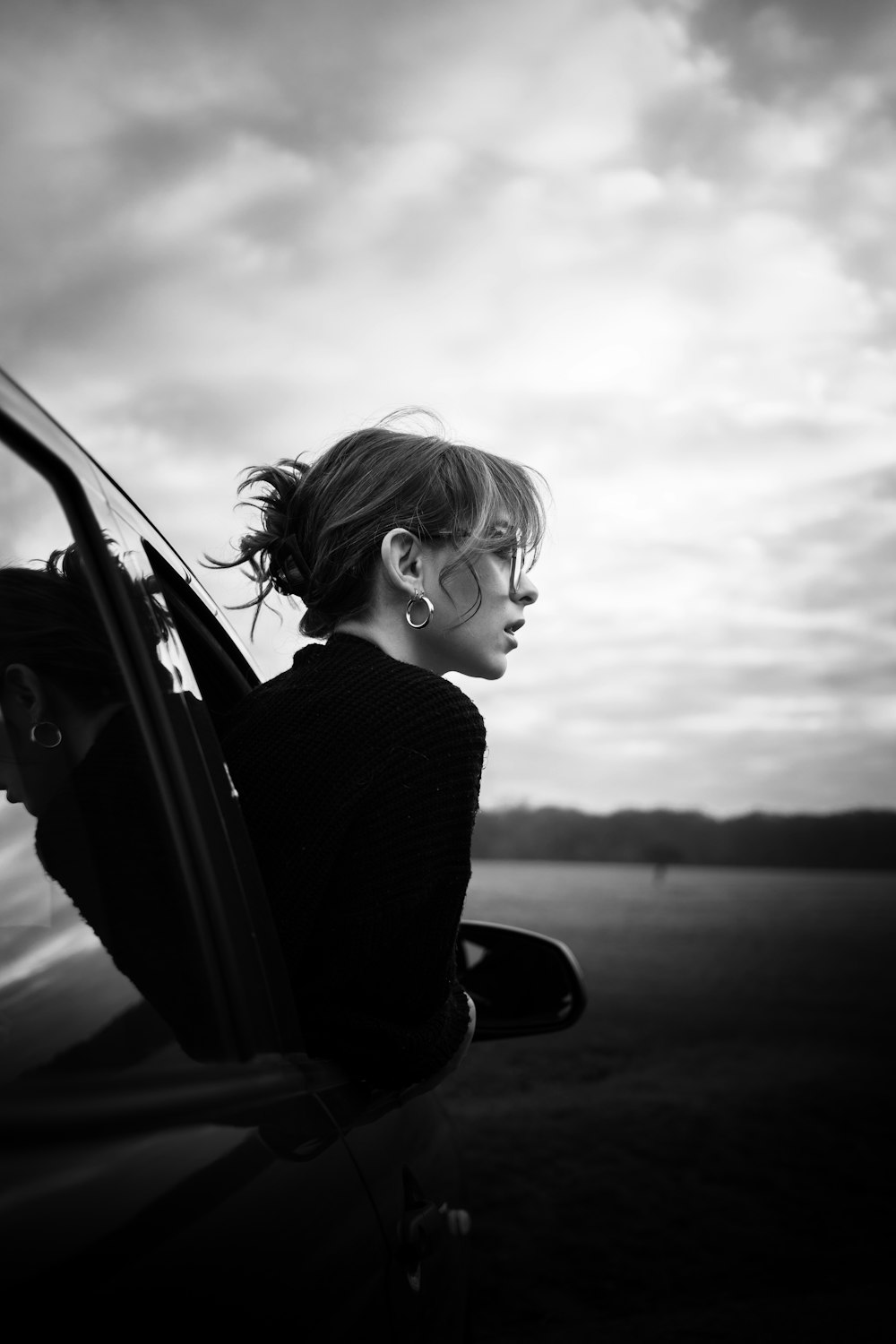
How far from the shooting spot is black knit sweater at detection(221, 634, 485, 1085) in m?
1.48

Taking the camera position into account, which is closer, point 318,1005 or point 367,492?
point 318,1005

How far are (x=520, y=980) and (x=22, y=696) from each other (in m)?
1.56

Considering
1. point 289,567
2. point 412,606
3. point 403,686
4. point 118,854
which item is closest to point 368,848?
point 403,686

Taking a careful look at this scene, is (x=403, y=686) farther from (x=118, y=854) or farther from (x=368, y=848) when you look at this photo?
(x=118, y=854)

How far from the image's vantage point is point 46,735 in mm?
1234

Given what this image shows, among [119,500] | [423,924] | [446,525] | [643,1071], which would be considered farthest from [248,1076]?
[643,1071]

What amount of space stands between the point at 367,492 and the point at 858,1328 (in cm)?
330

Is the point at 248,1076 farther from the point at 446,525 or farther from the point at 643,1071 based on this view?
the point at 643,1071

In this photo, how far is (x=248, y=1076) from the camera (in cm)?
122

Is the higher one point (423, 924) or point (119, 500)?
point (119, 500)

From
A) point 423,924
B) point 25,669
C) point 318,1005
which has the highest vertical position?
point 25,669

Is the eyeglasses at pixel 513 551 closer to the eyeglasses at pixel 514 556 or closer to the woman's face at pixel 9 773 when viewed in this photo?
the eyeglasses at pixel 514 556

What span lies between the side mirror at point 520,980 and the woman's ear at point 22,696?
1.38m

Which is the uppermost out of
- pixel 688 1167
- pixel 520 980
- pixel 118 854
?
pixel 118 854
